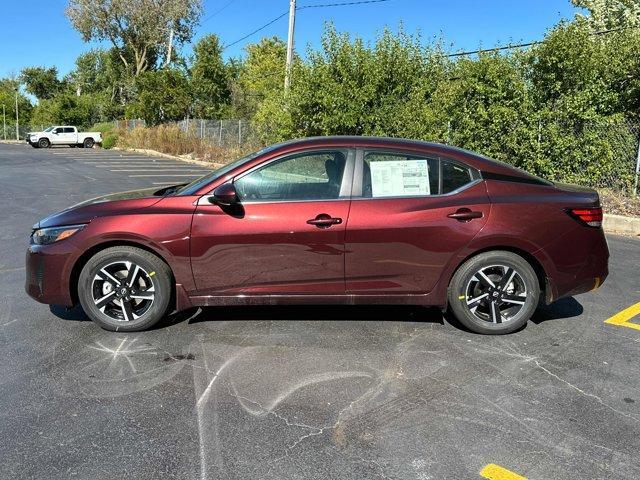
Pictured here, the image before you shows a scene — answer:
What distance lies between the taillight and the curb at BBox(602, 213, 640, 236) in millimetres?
5103

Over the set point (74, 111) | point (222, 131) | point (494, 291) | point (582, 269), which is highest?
point (74, 111)

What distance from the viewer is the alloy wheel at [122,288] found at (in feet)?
14.5

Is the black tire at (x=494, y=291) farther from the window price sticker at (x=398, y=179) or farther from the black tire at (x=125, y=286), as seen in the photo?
the black tire at (x=125, y=286)

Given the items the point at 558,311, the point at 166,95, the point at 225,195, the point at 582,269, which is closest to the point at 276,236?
the point at 225,195

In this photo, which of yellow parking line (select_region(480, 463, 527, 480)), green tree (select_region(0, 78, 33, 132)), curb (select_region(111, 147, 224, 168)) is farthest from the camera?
green tree (select_region(0, 78, 33, 132))

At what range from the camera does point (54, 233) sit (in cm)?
443

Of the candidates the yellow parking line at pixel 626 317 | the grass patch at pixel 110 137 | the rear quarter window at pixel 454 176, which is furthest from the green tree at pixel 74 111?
the yellow parking line at pixel 626 317

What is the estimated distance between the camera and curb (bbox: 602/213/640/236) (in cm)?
906

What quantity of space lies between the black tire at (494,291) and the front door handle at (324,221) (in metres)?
1.07

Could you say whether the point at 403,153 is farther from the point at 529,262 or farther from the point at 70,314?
the point at 70,314

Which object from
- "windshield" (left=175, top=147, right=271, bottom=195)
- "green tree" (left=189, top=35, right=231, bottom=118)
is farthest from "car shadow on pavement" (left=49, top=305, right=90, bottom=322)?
"green tree" (left=189, top=35, right=231, bottom=118)

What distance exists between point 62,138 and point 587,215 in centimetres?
4537

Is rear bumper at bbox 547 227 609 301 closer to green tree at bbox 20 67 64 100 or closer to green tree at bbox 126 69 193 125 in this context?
green tree at bbox 126 69 193 125

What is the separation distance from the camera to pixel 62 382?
3.67m
